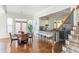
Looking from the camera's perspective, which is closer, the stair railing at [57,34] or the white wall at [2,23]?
the white wall at [2,23]

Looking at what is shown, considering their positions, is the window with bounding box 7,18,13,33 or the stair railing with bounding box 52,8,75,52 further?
the stair railing with bounding box 52,8,75,52

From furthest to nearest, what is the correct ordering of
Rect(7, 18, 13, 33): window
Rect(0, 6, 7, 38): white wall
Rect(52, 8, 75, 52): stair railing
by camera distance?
Rect(52, 8, 75, 52): stair railing, Rect(7, 18, 13, 33): window, Rect(0, 6, 7, 38): white wall

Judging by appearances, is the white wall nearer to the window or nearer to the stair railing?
the window

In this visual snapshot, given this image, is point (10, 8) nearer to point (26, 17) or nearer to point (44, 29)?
point (26, 17)

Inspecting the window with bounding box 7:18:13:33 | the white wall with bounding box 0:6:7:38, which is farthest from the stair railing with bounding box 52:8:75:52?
the white wall with bounding box 0:6:7:38

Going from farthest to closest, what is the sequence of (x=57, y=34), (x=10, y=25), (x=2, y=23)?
1. (x=57, y=34)
2. (x=10, y=25)
3. (x=2, y=23)

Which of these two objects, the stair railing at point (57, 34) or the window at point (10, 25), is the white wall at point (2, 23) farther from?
the stair railing at point (57, 34)

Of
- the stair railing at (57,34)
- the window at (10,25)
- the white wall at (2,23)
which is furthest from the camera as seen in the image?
the stair railing at (57,34)

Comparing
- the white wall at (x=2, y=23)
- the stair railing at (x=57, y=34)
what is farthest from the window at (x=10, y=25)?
the stair railing at (x=57, y=34)

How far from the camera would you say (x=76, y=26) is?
155 inches

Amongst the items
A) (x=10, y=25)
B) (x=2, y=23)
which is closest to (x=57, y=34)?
(x=10, y=25)

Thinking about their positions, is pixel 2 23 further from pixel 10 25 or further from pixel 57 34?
pixel 57 34
